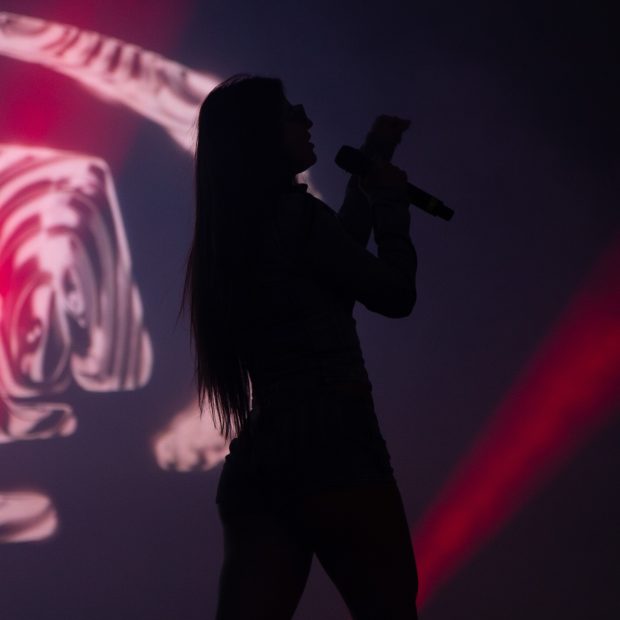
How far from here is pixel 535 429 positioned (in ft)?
8.01

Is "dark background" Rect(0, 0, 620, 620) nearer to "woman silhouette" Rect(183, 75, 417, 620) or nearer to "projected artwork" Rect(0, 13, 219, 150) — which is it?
"projected artwork" Rect(0, 13, 219, 150)

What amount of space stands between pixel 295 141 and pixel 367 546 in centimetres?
52

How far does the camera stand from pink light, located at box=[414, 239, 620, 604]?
2342 mm

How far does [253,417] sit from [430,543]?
4.88ft

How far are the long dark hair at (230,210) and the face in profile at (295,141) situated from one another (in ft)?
0.04

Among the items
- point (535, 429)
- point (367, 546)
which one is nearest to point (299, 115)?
point (367, 546)

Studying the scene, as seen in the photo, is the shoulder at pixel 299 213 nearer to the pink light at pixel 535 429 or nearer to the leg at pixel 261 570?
the leg at pixel 261 570

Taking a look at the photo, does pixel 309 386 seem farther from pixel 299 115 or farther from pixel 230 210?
pixel 299 115

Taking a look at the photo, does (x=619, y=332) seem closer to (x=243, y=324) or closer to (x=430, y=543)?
(x=430, y=543)

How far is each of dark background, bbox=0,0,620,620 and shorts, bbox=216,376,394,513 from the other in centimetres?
124

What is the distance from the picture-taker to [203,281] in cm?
105

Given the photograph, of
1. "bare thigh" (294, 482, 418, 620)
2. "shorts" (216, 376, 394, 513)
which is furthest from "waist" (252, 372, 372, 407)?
"bare thigh" (294, 482, 418, 620)

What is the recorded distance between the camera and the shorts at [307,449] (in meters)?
0.92

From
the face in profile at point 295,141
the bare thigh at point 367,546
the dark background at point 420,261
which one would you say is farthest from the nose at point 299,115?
the dark background at point 420,261
